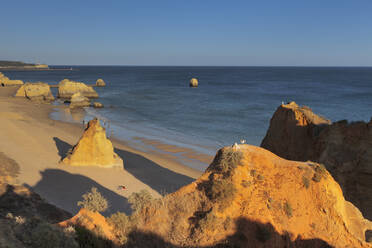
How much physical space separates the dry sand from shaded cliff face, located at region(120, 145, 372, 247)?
743cm

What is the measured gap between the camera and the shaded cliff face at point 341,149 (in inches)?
566

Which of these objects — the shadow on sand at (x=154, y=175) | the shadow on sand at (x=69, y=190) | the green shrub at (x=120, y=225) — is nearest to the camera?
the green shrub at (x=120, y=225)

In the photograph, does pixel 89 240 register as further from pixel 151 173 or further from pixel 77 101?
pixel 77 101

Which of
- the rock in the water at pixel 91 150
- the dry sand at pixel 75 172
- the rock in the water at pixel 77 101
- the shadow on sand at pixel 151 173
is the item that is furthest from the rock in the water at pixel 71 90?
the rock in the water at pixel 91 150

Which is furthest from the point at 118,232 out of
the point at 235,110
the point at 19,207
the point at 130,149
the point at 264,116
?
the point at 235,110

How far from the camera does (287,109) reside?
1869 centimetres

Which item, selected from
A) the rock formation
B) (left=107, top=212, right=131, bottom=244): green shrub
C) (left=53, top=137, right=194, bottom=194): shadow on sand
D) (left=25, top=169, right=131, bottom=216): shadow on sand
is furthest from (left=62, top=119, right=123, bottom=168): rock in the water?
the rock formation

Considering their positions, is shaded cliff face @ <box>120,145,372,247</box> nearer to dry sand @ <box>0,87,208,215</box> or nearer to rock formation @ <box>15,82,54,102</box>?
dry sand @ <box>0,87,208,215</box>

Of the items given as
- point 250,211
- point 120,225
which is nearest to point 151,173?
point 120,225

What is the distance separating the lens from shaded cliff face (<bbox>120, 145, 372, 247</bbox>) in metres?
8.79

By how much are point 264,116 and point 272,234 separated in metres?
46.0

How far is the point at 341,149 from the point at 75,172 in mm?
17168

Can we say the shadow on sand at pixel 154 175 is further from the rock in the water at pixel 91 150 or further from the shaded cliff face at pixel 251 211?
the shaded cliff face at pixel 251 211

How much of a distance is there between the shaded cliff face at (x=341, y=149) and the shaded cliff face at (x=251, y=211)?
528 cm
